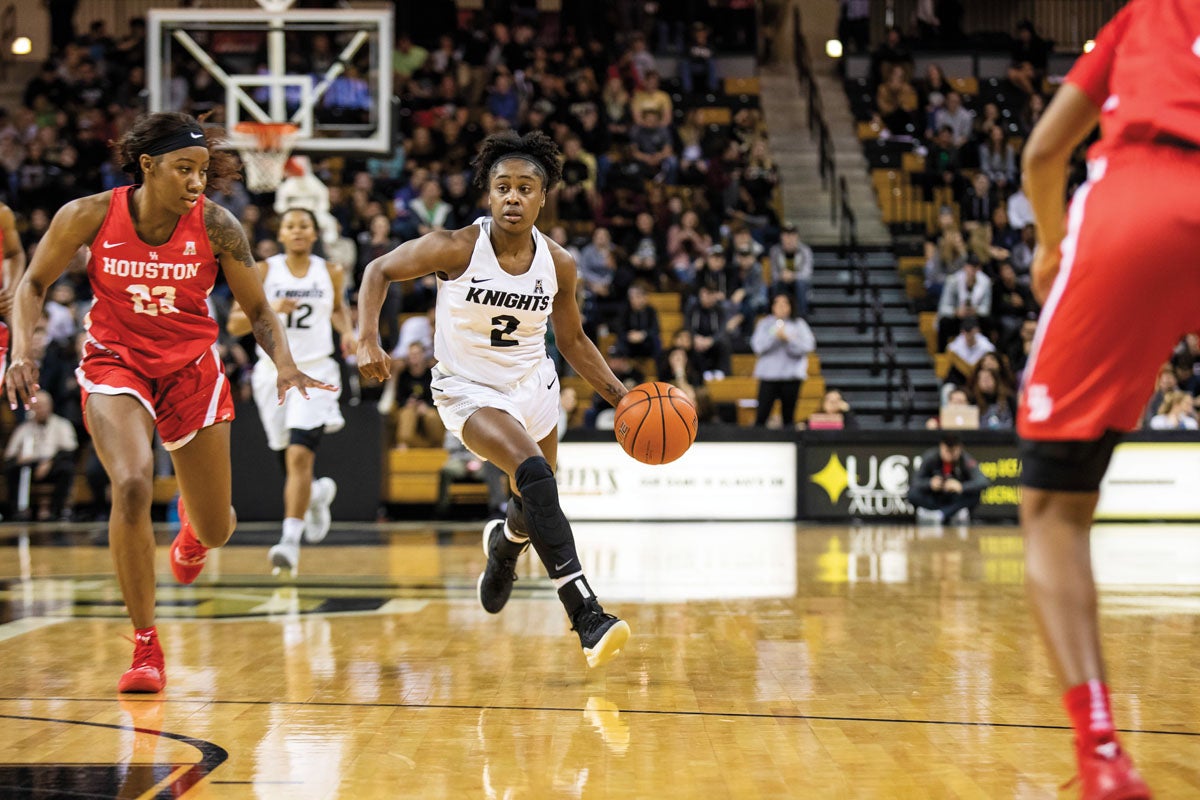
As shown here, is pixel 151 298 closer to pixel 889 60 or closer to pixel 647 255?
pixel 647 255

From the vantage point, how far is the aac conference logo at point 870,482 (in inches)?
537

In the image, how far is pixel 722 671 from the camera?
5027 millimetres

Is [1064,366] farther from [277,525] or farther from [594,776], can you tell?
[277,525]

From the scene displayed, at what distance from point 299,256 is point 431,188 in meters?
7.08

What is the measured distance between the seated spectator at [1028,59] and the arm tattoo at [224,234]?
17760 mm

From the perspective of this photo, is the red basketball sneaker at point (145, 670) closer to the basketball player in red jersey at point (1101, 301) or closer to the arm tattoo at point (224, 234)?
the arm tattoo at point (224, 234)

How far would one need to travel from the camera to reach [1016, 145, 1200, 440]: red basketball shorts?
8.88 feet

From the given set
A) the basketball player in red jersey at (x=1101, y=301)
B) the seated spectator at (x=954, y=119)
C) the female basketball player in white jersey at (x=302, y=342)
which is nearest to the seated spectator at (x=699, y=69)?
the seated spectator at (x=954, y=119)

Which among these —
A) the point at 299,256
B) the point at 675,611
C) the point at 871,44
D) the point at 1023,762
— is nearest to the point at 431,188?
the point at 299,256

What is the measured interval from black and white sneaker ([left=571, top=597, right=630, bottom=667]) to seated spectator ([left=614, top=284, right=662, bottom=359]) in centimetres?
1002

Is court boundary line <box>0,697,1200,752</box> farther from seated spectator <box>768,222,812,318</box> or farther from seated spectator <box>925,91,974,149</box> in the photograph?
seated spectator <box>925,91,974,149</box>

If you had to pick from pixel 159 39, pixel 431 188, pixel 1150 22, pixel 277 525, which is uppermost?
pixel 159 39

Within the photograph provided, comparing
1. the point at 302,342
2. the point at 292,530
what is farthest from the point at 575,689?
the point at 302,342

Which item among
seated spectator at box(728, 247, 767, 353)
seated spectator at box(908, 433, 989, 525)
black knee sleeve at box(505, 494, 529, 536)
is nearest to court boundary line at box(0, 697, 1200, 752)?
black knee sleeve at box(505, 494, 529, 536)
